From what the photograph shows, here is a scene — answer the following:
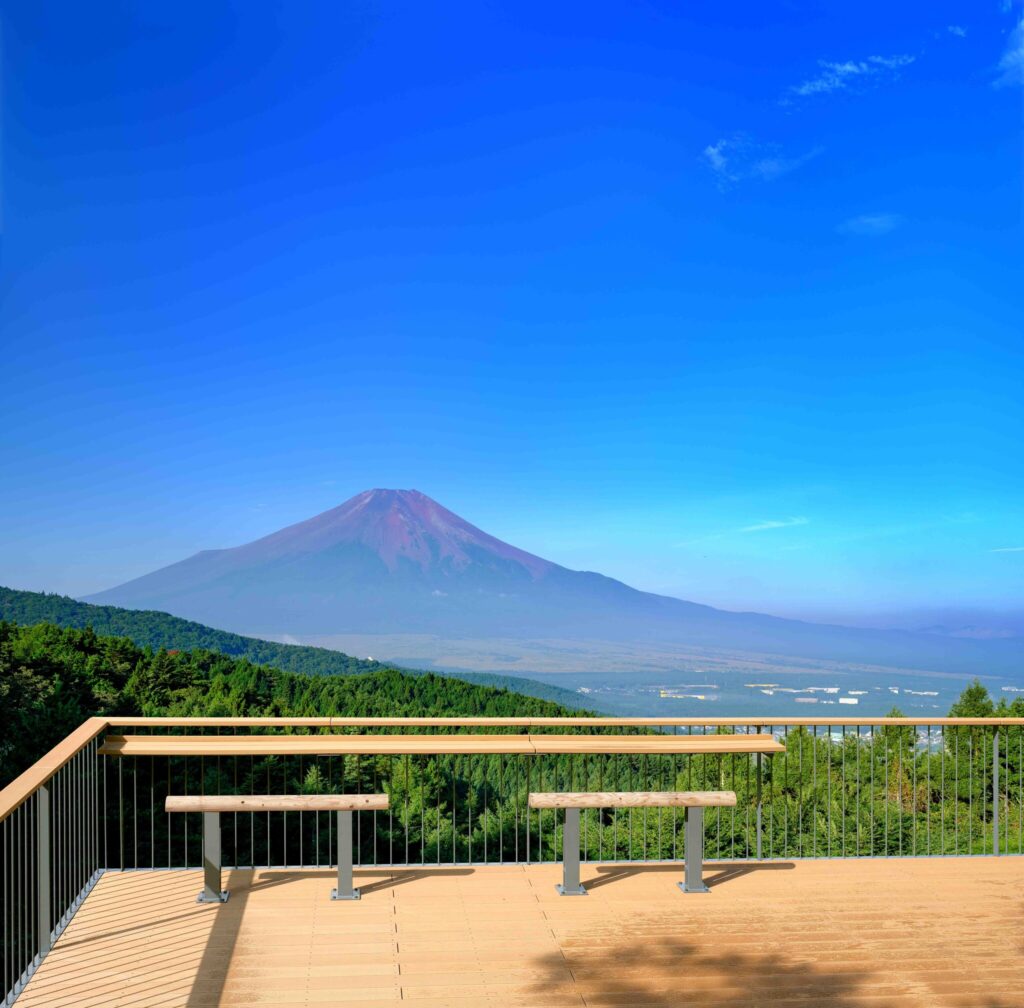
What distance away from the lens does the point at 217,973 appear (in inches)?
166

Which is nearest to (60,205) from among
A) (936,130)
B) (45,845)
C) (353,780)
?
(936,130)

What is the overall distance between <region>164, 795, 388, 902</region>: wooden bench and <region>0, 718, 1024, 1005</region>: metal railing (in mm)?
147

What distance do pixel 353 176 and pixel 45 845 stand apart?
69.1 m

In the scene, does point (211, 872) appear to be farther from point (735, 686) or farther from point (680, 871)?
point (735, 686)

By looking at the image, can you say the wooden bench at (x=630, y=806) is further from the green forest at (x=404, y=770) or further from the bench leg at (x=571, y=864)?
the green forest at (x=404, y=770)

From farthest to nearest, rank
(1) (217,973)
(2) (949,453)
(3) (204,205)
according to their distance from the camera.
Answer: (2) (949,453) < (3) (204,205) < (1) (217,973)

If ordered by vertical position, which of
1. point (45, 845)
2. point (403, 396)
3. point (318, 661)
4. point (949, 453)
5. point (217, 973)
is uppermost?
point (403, 396)

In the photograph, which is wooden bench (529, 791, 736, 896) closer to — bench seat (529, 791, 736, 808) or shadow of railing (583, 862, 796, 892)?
bench seat (529, 791, 736, 808)

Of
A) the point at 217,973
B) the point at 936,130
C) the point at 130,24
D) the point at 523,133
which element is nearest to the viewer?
the point at 217,973

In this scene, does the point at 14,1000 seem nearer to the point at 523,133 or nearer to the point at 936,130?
the point at 936,130

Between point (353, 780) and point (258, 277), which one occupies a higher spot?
point (258, 277)

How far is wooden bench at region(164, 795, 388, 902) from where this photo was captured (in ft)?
16.8

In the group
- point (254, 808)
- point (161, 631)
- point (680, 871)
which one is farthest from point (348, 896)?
point (161, 631)

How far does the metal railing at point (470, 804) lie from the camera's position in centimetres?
489
